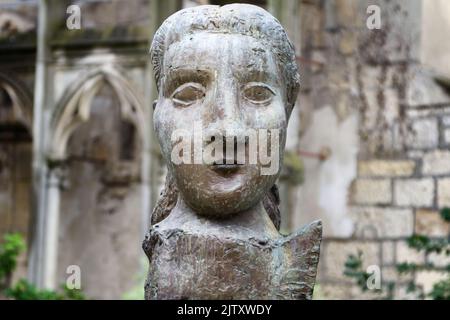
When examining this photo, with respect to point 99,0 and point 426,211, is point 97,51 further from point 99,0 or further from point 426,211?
point 426,211

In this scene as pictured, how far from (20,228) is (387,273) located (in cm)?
556

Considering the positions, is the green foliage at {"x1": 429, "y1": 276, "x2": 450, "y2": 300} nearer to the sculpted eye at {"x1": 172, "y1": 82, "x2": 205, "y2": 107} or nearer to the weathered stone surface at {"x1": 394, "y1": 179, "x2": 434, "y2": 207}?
the sculpted eye at {"x1": 172, "y1": 82, "x2": 205, "y2": 107}

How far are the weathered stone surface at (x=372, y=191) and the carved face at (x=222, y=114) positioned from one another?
687 cm

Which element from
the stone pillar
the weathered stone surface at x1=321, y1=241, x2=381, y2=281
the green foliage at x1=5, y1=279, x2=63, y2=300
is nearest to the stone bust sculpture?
the green foliage at x1=5, y1=279, x2=63, y2=300

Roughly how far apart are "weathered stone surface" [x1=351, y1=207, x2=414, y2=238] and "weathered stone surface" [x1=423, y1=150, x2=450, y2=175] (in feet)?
1.41

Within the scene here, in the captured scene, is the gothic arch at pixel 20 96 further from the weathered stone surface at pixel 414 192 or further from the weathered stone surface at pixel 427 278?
the weathered stone surface at pixel 427 278

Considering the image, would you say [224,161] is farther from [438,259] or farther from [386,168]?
[386,168]

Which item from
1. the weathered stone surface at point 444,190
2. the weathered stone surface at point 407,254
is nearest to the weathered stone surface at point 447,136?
the weathered stone surface at point 444,190

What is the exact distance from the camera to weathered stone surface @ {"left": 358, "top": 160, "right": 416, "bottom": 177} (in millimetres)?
10008

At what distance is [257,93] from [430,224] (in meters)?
6.71

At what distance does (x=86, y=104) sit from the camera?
10.7 meters

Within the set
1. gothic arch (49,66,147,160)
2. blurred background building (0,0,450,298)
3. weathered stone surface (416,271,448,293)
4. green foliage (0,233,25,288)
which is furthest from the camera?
gothic arch (49,66,147,160)

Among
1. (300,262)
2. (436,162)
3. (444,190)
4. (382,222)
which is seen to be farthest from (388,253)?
(300,262)

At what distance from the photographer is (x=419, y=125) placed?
9.90 m
